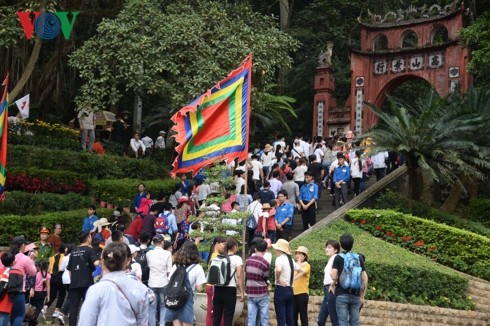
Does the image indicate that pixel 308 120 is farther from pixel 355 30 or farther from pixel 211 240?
pixel 211 240

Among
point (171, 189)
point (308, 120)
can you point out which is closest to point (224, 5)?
point (171, 189)

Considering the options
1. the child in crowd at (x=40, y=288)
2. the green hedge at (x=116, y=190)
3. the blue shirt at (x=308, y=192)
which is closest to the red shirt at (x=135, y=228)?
the child in crowd at (x=40, y=288)

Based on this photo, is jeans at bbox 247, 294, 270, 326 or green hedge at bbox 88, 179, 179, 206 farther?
green hedge at bbox 88, 179, 179, 206

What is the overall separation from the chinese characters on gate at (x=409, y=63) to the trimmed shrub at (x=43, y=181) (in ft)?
36.8

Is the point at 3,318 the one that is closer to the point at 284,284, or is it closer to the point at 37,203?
the point at 284,284

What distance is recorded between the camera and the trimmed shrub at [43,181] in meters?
22.2

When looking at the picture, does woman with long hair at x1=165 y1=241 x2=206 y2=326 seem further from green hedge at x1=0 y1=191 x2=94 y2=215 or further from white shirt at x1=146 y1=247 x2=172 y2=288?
green hedge at x1=0 y1=191 x2=94 y2=215

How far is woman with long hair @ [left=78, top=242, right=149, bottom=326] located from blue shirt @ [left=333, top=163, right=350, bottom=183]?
14.0 meters

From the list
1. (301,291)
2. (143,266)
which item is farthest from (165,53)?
(301,291)

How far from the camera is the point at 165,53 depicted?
79.2 ft

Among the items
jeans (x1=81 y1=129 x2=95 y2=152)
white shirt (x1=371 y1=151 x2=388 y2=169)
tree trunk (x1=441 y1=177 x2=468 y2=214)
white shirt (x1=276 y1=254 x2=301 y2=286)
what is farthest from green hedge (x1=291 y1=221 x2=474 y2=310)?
jeans (x1=81 y1=129 x2=95 y2=152)

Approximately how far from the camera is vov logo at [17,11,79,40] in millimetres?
20969

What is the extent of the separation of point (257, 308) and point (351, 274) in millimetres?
1730

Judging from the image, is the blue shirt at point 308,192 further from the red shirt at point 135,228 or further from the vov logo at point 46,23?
the vov logo at point 46,23
